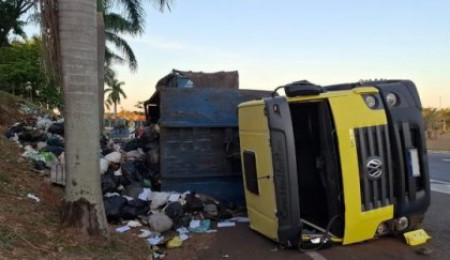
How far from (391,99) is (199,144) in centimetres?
309

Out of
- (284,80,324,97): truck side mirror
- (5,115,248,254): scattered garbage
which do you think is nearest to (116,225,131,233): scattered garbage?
(5,115,248,254): scattered garbage

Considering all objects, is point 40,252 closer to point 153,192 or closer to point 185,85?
point 153,192

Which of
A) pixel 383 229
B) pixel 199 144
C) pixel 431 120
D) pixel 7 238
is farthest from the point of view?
pixel 431 120

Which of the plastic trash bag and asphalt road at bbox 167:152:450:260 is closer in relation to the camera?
asphalt road at bbox 167:152:450:260

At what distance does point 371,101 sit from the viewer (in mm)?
5270

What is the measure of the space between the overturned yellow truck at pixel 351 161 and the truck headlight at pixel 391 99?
0.04 ft

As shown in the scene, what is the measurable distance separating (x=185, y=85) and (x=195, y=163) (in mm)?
2057

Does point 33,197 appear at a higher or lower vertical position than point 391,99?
lower

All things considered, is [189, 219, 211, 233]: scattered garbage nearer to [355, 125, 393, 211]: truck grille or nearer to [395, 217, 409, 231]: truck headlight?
[355, 125, 393, 211]: truck grille

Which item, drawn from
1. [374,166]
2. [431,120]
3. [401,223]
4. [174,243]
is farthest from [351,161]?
[431,120]

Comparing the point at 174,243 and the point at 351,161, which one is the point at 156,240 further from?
the point at 351,161

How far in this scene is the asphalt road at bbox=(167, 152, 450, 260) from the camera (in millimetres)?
5203

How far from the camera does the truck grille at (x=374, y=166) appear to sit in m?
5.16

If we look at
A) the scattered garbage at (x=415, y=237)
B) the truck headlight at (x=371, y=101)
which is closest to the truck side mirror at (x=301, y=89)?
the truck headlight at (x=371, y=101)
